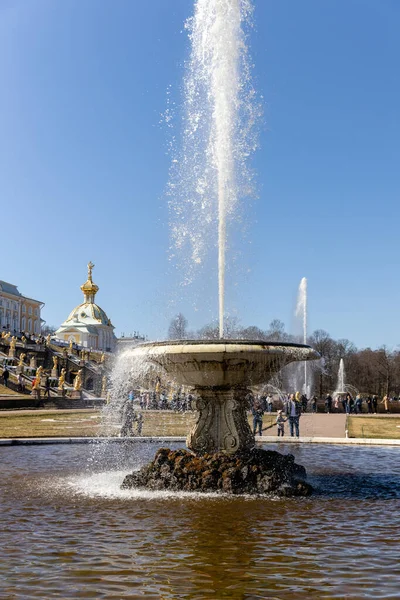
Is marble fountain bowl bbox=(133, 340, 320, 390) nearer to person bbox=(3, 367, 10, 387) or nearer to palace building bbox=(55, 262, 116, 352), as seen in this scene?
person bbox=(3, 367, 10, 387)

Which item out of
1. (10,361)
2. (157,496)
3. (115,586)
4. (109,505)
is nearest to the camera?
(115,586)

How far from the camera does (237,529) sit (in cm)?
773

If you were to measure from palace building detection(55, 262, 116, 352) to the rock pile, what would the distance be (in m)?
90.0

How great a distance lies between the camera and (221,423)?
11.6 meters

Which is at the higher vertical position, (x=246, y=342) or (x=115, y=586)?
(x=246, y=342)

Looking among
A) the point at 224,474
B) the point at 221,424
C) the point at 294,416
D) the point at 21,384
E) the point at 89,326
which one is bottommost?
the point at 224,474

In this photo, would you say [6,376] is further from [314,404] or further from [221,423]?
[221,423]

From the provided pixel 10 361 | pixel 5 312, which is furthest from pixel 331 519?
pixel 5 312

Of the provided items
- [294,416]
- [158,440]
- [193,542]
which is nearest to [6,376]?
[158,440]

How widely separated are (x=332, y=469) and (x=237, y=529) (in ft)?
20.0

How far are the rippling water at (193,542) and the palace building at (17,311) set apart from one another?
87.1m

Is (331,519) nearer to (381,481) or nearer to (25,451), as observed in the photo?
(381,481)

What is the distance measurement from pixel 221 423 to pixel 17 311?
94648 millimetres

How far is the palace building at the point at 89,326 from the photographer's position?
335 feet
